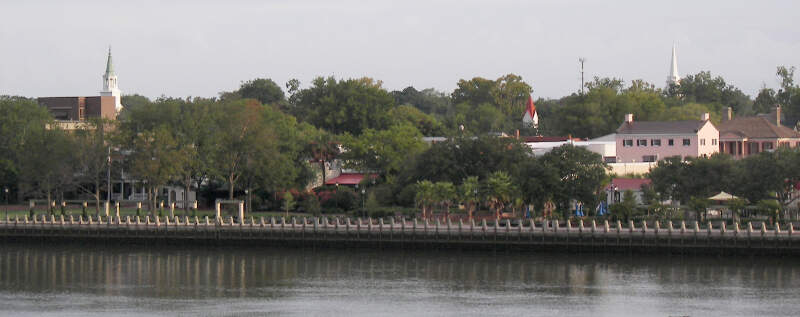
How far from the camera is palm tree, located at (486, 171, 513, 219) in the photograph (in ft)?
276

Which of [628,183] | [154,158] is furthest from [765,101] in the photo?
[154,158]

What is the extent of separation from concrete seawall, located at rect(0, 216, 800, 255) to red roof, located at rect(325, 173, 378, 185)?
52.9ft

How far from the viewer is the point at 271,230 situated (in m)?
82.7

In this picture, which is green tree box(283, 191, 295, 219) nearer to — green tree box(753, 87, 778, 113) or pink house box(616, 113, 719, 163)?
pink house box(616, 113, 719, 163)

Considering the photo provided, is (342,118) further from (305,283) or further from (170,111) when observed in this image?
(305,283)

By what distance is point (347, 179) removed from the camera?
10656 cm

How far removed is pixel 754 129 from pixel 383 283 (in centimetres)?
6480

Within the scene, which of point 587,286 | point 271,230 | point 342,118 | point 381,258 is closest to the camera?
point 587,286

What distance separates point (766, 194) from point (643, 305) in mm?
30688

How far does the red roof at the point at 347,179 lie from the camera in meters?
105

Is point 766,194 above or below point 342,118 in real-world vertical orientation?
below

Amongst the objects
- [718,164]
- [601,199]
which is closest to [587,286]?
[601,199]

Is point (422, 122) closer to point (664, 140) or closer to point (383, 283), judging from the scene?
point (664, 140)

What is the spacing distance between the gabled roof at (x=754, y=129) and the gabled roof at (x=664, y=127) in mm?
6468
